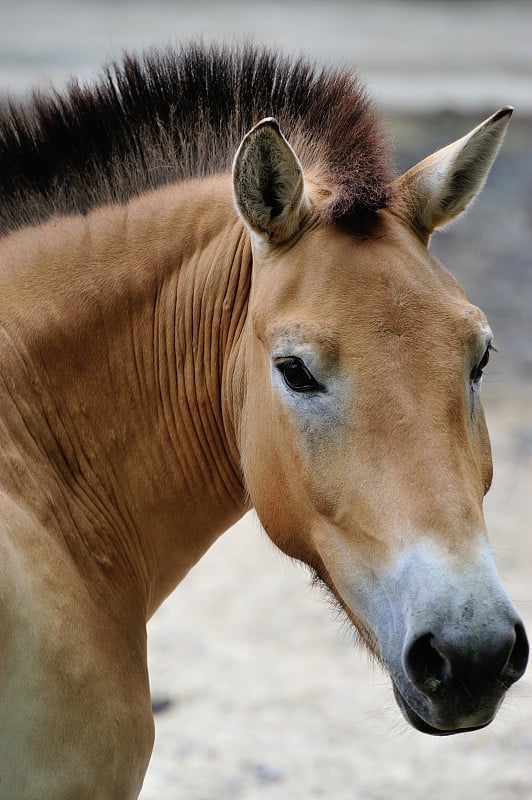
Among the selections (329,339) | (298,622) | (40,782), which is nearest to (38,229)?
(329,339)

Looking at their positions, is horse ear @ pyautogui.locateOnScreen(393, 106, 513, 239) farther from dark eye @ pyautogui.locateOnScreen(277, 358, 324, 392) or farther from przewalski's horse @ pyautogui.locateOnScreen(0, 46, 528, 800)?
dark eye @ pyautogui.locateOnScreen(277, 358, 324, 392)

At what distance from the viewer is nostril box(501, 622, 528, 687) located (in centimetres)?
273

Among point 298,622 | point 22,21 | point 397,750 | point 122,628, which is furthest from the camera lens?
point 22,21

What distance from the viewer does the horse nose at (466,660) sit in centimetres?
266

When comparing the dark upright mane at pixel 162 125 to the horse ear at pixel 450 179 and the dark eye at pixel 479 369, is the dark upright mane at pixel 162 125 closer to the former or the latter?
the horse ear at pixel 450 179

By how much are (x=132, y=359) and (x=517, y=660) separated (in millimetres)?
1679

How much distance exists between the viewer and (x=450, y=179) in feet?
11.1

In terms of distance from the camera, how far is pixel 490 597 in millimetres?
2693

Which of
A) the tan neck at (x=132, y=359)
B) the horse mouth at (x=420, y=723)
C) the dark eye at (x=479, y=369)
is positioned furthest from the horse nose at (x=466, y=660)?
the tan neck at (x=132, y=359)

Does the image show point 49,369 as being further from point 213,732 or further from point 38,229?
point 213,732

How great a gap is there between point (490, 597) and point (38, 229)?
6.74 ft

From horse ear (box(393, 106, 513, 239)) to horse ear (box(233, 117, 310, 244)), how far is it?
363 millimetres

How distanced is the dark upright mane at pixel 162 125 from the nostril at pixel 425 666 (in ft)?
A: 5.53

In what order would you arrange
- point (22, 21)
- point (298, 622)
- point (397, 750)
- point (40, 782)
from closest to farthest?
1. point (40, 782)
2. point (397, 750)
3. point (298, 622)
4. point (22, 21)
